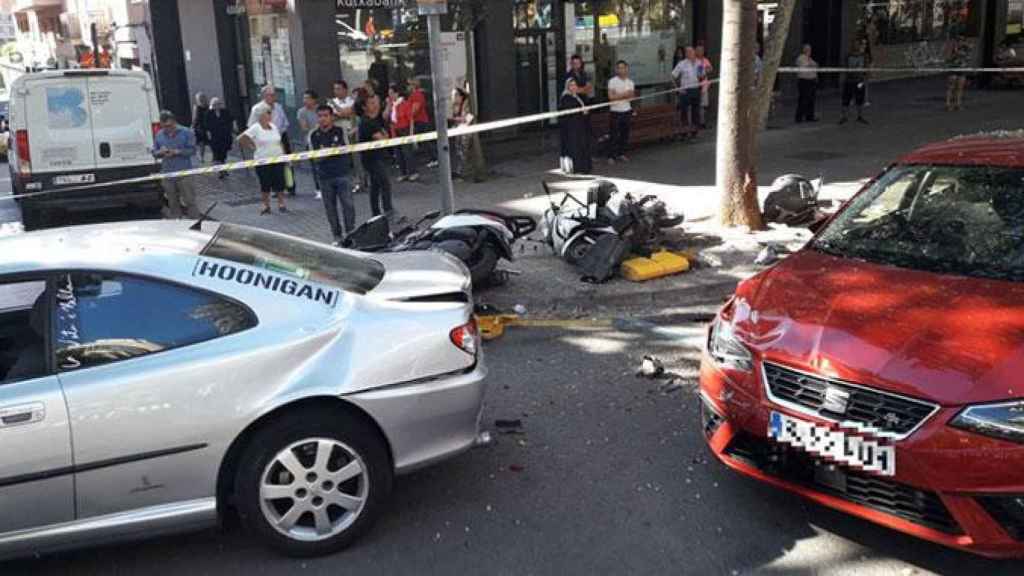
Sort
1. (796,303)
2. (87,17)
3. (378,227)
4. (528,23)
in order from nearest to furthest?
1. (796,303)
2. (378,227)
3. (528,23)
4. (87,17)

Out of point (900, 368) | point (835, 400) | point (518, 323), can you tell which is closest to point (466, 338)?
point (835, 400)

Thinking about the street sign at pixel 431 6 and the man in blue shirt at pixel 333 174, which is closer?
the street sign at pixel 431 6

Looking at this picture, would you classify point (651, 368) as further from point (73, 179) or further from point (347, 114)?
point (73, 179)

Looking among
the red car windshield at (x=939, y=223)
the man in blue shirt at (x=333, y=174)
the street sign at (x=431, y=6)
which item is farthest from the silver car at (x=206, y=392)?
the man in blue shirt at (x=333, y=174)

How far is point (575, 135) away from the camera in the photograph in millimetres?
14352

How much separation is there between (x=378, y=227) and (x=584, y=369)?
2919mm

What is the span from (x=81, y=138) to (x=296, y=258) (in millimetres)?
10059

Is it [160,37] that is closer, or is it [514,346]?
[514,346]

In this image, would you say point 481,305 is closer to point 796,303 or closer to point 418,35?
point 796,303

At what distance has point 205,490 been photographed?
3.88 meters

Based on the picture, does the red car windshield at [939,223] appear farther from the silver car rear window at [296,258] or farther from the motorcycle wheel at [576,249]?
the motorcycle wheel at [576,249]

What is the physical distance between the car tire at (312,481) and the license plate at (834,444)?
1.70 metres

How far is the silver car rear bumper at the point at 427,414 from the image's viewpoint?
160 inches

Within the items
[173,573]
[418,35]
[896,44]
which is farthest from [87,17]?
[173,573]
